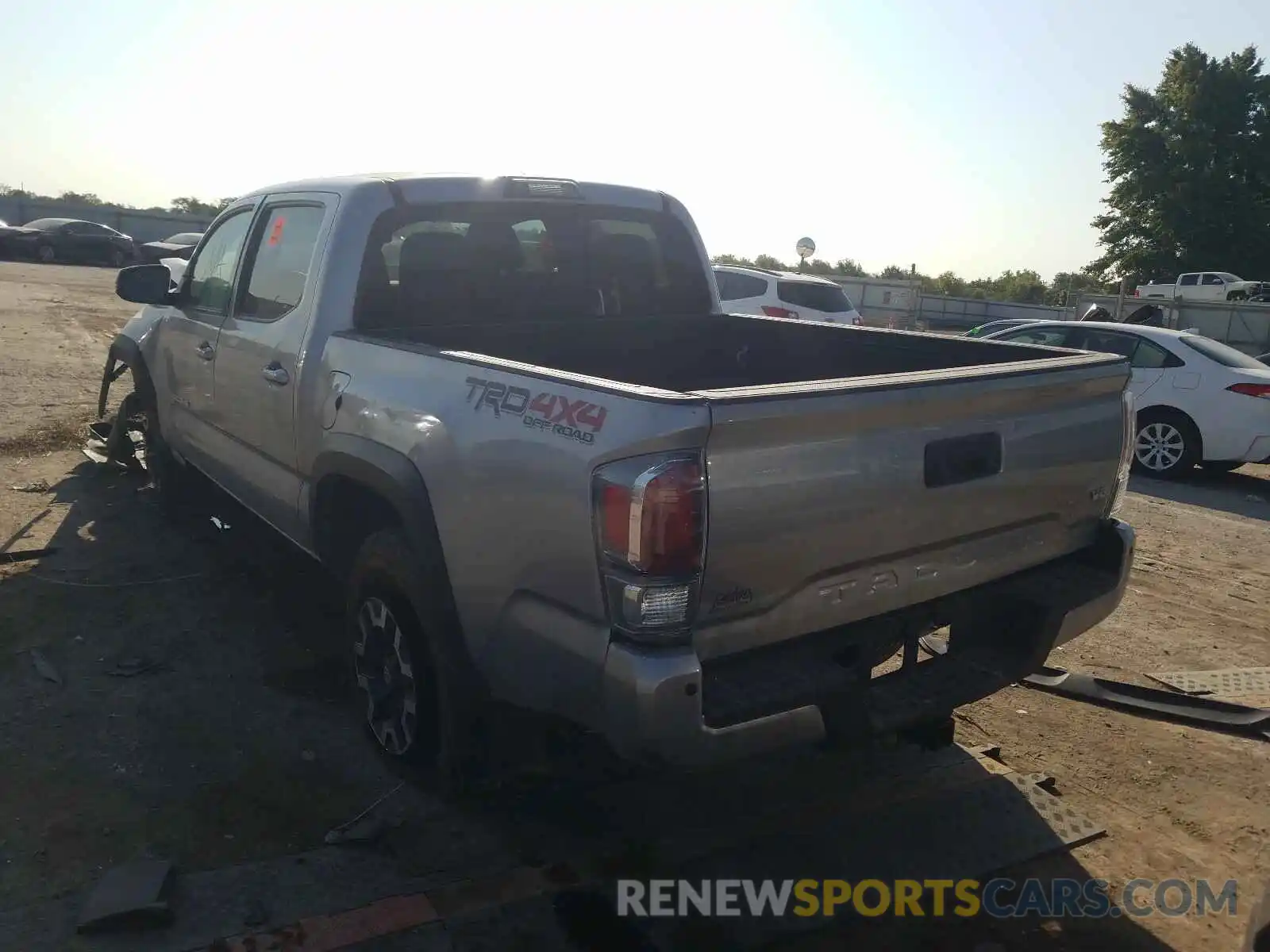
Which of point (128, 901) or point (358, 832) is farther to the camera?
point (358, 832)

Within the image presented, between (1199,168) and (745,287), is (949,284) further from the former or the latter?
(745,287)

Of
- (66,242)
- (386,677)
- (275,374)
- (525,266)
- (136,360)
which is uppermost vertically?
(525,266)

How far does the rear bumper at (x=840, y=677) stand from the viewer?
250cm

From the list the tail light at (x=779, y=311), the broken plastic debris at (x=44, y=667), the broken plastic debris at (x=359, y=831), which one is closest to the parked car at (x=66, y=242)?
the tail light at (x=779, y=311)

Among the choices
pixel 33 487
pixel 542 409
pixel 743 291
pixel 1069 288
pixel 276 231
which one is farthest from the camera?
pixel 1069 288

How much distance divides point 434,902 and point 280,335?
7.85ft

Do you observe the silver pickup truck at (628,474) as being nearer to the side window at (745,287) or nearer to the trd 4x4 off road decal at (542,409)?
the trd 4x4 off road decal at (542,409)

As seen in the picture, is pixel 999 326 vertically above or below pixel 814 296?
below

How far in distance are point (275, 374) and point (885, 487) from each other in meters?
2.68

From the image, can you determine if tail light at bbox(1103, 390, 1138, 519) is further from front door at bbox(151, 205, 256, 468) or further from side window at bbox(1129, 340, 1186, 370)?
side window at bbox(1129, 340, 1186, 370)

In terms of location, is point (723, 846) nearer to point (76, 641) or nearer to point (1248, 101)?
point (76, 641)

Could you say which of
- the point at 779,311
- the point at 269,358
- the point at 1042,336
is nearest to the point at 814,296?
the point at 779,311

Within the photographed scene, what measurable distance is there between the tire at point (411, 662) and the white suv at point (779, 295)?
37.0ft

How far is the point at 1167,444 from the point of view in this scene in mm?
10188
